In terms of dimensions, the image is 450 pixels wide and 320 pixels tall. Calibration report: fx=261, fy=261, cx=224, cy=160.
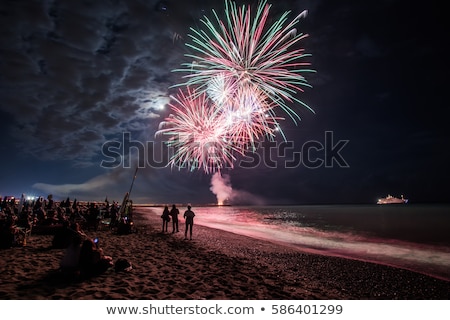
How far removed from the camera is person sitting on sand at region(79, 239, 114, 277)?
21.7 feet

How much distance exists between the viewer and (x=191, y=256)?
34.9 feet

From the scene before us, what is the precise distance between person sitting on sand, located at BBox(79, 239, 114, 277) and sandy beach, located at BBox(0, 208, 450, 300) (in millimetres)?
194

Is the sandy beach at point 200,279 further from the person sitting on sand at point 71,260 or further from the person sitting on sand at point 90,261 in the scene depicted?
the person sitting on sand at point 71,260

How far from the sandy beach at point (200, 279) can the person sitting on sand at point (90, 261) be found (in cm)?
19

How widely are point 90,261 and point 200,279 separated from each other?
2983mm

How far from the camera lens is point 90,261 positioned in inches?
264

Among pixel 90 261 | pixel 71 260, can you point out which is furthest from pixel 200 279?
pixel 71 260

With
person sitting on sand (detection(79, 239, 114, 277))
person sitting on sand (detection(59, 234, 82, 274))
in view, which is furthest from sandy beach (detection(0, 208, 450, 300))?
person sitting on sand (detection(59, 234, 82, 274))

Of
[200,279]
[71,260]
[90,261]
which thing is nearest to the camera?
[71,260]

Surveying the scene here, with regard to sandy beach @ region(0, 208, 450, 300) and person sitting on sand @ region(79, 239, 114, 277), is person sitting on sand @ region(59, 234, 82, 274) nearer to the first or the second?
person sitting on sand @ region(79, 239, 114, 277)

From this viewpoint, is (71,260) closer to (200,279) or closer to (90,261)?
(90,261)

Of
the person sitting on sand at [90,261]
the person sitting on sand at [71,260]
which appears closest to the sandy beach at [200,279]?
the person sitting on sand at [90,261]

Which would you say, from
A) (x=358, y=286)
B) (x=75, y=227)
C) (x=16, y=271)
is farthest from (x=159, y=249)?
(x=358, y=286)
